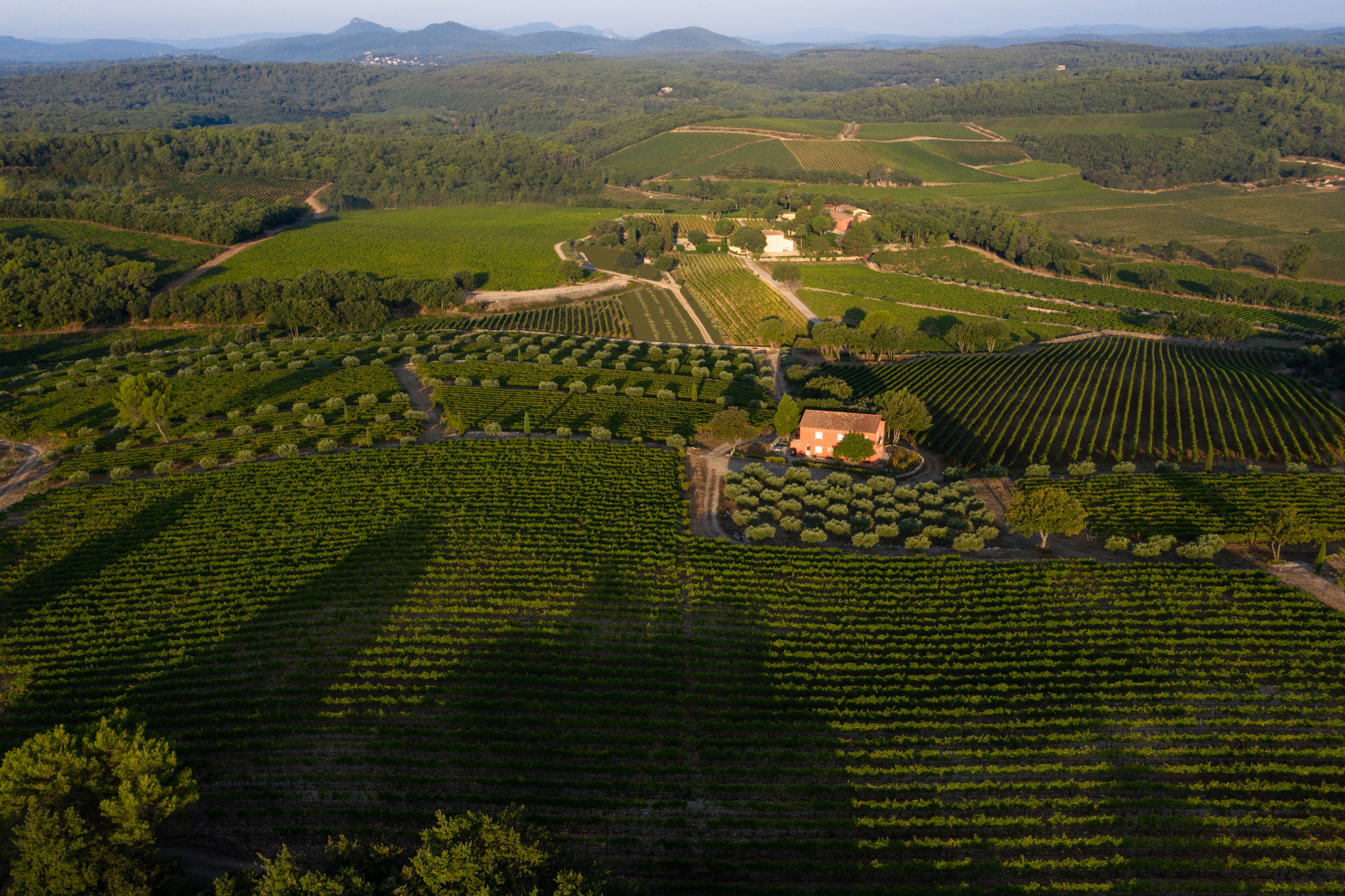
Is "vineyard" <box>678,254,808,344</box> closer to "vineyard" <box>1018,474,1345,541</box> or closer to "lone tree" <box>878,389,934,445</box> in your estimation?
"lone tree" <box>878,389,934,445</box>

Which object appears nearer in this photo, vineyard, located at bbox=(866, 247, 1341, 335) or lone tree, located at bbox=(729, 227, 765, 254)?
vineyard, located at bbox=(866, 247, 1341, 335)

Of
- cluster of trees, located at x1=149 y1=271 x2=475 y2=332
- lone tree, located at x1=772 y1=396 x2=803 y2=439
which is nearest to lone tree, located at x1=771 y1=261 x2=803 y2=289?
cluster of trees, located at x1=149 y1=271 x2=475 y2=332

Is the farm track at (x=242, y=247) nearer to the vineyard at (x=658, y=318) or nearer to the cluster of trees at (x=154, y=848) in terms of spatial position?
the vineyard at (x=658, y=318)

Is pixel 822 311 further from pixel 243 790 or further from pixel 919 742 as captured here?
pixel 243 790

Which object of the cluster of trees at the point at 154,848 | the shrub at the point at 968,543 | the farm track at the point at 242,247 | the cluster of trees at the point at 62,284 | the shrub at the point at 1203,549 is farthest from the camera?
the farm track at the point at 242,247

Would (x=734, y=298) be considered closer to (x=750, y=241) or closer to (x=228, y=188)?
(x=750, y=241)

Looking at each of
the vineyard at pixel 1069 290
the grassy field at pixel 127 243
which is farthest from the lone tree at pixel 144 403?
the vineyard at pixel 1069 290

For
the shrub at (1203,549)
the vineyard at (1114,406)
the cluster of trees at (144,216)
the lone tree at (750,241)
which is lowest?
the shrub at (1203,549)

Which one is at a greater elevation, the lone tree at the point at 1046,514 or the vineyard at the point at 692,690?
the lone tree at the point at 1046,514
